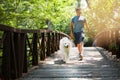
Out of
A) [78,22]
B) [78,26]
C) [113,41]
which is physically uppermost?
[78,22]

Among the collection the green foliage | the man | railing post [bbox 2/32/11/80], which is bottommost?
railing post [bbox 2/32/11/80]

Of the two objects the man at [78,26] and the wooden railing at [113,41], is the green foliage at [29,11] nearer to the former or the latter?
the wooden railing at [113,41]

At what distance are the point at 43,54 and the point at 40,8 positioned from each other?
5754mm

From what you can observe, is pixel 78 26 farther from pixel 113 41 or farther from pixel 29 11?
pixel 29 11

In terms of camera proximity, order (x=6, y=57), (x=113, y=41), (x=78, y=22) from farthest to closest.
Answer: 1. (x=113, y=41)
2. (x=78, y=22)
3. (x=6, y=57)

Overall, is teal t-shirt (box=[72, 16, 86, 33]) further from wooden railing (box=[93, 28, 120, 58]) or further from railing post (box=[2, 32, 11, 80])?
railing post (box=[2, 32, 11, 80])

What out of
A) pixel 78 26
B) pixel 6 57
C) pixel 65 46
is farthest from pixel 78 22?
pixel 6 57

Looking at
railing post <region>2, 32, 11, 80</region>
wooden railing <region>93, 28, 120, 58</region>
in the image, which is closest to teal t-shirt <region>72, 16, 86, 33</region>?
wooden railing <region>93, 28, 120, 58</region>

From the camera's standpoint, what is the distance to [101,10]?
24.4 m

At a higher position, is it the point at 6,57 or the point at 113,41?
the point at 113,41

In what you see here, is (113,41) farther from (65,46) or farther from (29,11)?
(29,11)

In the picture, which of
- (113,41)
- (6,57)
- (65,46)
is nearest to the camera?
(6,57)

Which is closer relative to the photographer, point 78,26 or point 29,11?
point 78,26

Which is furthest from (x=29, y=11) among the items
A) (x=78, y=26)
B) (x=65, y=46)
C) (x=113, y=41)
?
(x=65, y=46)
